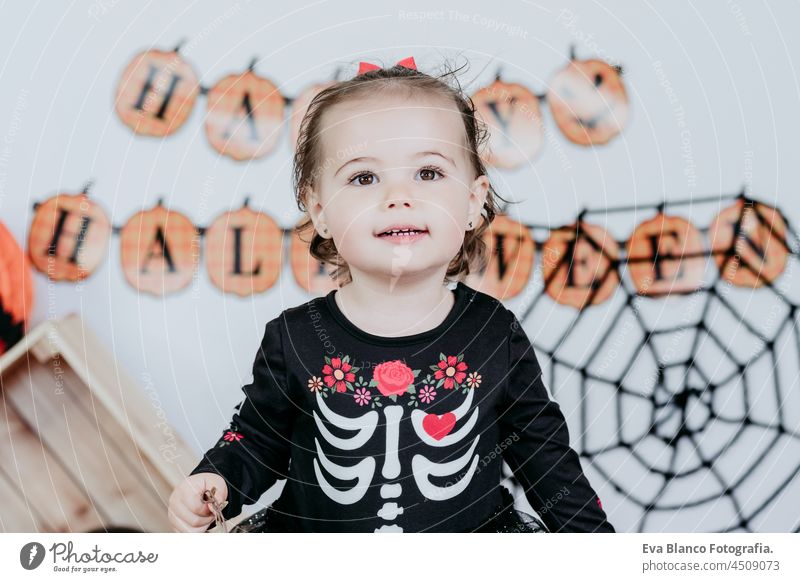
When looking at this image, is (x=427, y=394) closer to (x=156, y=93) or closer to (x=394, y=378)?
(x=394, y=378)

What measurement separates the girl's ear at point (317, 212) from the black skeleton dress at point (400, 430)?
0.07 m

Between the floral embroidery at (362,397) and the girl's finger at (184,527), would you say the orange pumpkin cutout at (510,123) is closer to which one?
the floral embroidery at (362,397)

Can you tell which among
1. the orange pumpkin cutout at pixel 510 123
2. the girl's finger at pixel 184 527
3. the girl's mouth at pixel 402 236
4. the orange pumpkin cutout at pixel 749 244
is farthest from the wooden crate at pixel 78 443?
the orange pumpkin cutout at pixel 749 244

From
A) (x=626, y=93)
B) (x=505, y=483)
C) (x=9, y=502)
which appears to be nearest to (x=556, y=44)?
(x=626, y=93)

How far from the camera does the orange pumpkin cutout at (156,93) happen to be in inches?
33.0

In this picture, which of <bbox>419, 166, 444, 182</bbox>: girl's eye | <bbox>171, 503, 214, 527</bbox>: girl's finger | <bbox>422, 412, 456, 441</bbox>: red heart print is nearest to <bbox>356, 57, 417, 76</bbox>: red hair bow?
<bbox>419, 166, 444, 182</bbox>: girl's eye

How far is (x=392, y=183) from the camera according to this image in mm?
717

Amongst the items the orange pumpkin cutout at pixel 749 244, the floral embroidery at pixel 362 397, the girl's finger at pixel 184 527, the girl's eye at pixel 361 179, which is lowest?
the girl's finger at pixel 184 527

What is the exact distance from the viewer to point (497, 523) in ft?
2.52

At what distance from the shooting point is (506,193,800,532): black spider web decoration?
87cm

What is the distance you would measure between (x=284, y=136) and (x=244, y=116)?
0.05 m

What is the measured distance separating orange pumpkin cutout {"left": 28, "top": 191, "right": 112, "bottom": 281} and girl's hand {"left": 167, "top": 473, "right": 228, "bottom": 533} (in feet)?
0.88

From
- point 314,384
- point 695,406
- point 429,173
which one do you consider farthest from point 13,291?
point 695,406
